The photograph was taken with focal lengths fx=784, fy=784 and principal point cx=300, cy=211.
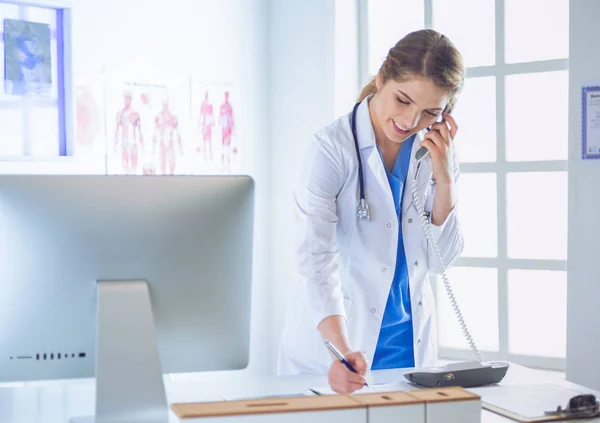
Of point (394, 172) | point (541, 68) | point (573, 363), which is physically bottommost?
point (573, 363)

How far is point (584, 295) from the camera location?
3.22m

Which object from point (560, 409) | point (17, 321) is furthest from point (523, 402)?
point (17, 321)

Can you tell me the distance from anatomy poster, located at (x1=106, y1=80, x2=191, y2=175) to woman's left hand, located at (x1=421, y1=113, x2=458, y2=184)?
1688 millimetres

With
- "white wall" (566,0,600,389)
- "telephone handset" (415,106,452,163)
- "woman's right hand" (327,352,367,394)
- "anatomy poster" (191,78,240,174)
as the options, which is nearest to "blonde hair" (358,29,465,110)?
"telephone handset" (415,106,452,163)

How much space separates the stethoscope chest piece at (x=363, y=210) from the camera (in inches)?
86.8

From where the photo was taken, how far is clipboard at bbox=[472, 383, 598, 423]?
1616 millimetres

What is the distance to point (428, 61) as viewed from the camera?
208cm

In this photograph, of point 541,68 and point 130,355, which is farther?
point 541,68

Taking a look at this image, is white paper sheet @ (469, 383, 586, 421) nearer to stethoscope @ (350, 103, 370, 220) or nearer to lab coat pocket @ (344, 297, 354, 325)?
lab coat pocket @ (344, 297, 354, 325)

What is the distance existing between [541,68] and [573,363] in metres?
1.29

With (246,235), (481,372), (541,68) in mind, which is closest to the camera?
(246,235)

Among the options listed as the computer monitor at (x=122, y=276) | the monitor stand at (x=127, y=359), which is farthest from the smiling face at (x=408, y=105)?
the monitor stand at (x=127, y=359)

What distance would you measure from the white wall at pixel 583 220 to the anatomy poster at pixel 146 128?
1.76 m

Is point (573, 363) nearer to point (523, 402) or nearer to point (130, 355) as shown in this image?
point (523, 402)
